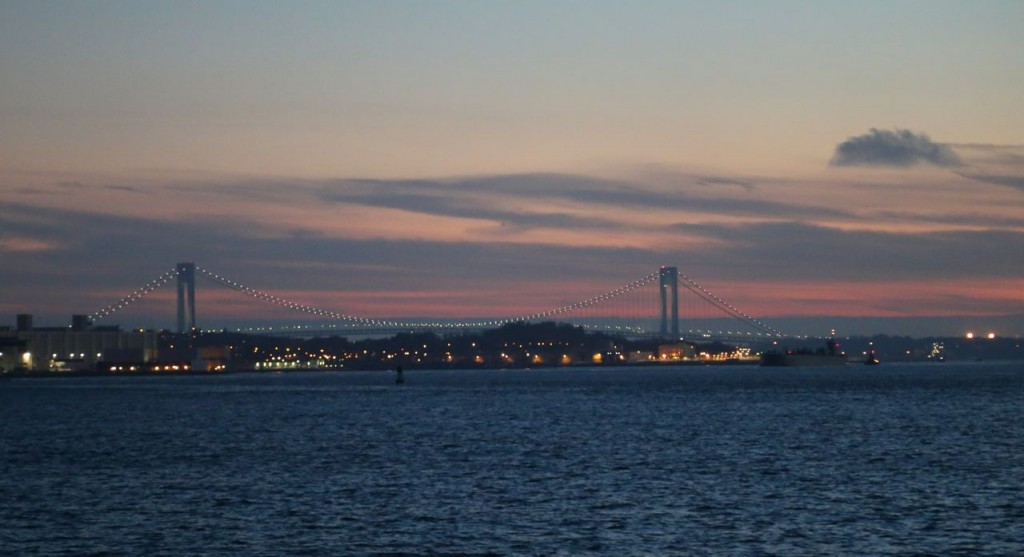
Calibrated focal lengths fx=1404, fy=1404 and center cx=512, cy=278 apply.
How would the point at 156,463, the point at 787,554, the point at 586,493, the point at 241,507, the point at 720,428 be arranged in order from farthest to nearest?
the point at 720,428 < the point at 156,463 < the point at 586,493 < the point at 241,507 < the point at 787,554

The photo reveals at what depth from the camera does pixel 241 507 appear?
25.1 metres

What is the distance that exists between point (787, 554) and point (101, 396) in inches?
2876

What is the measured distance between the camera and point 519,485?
28250 millimetres

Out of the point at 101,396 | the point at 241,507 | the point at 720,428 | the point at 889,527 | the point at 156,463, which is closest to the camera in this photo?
the point at 889,527

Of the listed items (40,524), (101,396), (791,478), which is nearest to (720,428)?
(791,478)

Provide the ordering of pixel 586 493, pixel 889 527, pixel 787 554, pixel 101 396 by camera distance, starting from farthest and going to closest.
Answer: pixel 101 396, pixel 586 493, pixel 889 527, pixel 787 554

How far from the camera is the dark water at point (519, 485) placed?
21.2 meters

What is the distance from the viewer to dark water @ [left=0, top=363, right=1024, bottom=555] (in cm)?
2123

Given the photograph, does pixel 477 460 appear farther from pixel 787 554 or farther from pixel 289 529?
pixel 787 554

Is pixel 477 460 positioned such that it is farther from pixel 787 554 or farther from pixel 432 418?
pixel 432 418

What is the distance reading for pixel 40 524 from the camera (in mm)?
23062

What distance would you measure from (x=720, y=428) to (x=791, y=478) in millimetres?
17192

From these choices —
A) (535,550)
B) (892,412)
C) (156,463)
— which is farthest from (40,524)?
(892,412)

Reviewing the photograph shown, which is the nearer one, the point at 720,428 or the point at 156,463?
the point at 156,463
